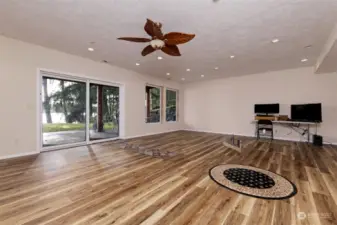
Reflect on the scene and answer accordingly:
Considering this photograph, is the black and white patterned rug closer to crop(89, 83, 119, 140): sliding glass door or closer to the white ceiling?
the white ceiling

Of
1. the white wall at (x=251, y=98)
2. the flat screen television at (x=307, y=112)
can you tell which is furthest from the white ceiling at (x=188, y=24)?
the flat screen television at (x=307, y=112)

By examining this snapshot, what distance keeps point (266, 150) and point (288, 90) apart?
308cm

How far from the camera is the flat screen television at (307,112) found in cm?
551

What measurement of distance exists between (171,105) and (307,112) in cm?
→ 572

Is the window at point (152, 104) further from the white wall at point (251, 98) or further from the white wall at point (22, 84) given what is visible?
the white wall at point (22, 84)

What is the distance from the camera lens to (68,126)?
5199 mm

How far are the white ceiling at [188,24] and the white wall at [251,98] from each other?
63.9 inches

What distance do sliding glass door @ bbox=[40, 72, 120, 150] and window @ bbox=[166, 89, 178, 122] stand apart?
119 inches

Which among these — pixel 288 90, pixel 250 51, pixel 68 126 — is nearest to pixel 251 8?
pixel 250 51

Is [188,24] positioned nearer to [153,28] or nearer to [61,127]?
[153,28]

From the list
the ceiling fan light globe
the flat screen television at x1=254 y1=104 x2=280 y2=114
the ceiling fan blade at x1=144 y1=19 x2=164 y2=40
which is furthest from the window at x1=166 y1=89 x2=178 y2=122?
the ceiling fan blade at x1=144 y1=19 x2=164 y2=40

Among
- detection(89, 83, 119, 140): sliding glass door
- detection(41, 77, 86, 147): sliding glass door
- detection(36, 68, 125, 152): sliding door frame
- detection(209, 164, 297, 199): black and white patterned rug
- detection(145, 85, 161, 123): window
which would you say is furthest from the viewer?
detection(145, 85, 161, 123): window

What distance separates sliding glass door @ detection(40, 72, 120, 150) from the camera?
185 inches

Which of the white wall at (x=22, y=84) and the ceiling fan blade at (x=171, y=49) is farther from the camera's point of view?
the white wall at (x=22, y=84)
